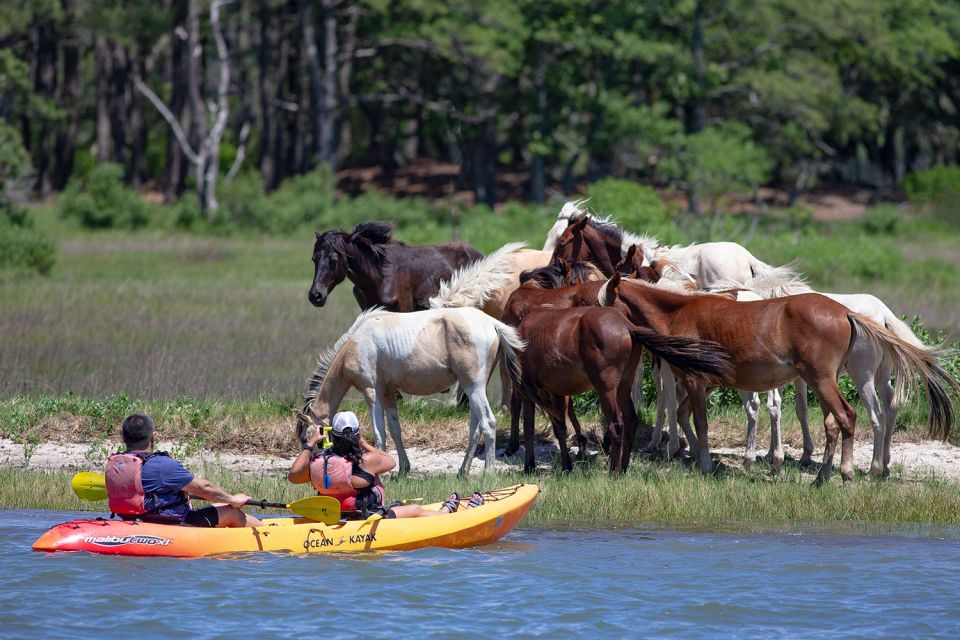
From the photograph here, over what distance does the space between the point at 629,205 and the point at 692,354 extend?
20.9m

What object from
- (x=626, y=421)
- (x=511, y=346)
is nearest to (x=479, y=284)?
(x=511, y=346)

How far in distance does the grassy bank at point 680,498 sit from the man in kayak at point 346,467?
4.96 feet

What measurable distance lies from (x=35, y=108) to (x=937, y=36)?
3054 cm

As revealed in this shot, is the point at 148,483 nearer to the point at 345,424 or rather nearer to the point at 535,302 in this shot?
the point at 345,424

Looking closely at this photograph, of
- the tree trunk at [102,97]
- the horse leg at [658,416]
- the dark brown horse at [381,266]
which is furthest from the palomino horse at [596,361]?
the tree trunk at [102,97]

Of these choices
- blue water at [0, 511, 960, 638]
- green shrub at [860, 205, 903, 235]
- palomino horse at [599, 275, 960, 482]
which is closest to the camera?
blue water at [0, 511, 960, 638]

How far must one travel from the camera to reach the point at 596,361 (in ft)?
39.3

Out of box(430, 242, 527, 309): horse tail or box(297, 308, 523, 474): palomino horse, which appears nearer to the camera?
box(297, 308, 523, 474): palomino horse

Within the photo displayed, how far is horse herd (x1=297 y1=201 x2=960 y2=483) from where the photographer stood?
1175cm

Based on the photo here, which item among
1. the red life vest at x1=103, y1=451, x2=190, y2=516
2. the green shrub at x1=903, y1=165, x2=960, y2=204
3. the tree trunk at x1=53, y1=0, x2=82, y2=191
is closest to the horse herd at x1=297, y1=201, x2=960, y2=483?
the red life vest at x1=103, y1=451, x2=190, y2=516

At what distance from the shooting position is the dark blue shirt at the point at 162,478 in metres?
9.34

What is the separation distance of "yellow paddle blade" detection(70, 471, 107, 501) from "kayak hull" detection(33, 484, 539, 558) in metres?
Answer: 0.23

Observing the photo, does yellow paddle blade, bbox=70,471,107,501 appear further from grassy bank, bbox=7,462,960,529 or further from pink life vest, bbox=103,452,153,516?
grassy bank, bbox=7,462,960,529

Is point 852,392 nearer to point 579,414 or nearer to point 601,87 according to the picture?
point 579,414
